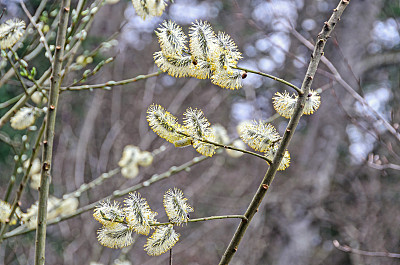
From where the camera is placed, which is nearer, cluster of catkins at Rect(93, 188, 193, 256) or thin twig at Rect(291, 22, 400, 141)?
cluster of catkins at Rect(93, 188, 193, 256)

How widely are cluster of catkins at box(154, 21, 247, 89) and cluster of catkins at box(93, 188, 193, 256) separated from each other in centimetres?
34

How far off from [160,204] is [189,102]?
2273 millimetres

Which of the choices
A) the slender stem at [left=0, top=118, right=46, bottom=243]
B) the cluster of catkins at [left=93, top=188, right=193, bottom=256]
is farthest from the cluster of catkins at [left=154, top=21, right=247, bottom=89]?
the slender stem at [left=0, top=118, right=46, bottom=243]

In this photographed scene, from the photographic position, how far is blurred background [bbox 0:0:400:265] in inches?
286

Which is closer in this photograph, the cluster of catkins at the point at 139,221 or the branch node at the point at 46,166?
the cluster of catkins at the point at 139,221

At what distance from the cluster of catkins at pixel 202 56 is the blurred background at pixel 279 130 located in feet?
17.5

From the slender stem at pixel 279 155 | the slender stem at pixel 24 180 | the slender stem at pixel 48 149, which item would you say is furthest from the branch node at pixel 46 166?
the slender stem at pixel 279 155

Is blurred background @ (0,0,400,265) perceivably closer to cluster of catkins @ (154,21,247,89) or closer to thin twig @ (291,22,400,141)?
thin twig @ (291,22,400,141)

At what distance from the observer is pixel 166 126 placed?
1.31 metres

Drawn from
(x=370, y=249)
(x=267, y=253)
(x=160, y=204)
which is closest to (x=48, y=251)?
(x=160, y=204)

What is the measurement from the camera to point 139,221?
4.20ft

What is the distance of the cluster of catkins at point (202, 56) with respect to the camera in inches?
51.2

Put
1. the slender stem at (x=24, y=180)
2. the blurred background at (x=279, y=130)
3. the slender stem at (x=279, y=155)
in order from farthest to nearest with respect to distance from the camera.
A: the blurred background at (x=279, y=130) < the slender stem at (x=24, y=180) < the slender stem at (x=279, y=155)

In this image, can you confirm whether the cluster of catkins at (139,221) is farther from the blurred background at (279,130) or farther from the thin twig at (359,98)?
the blurred background at (279,130)
